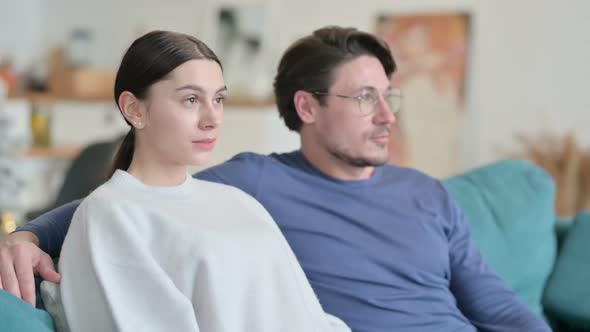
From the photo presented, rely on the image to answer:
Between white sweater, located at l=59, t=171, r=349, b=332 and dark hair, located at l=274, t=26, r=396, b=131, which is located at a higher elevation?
dark hair, located at l=274, t=26, r=396, b=131

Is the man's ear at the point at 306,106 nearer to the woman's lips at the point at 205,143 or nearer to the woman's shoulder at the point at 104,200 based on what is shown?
the woman's lips at the point at 205,143

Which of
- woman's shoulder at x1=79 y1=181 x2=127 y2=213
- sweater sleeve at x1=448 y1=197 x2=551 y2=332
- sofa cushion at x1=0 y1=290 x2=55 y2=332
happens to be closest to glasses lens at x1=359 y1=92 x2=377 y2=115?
sweater sleeve at x1=448 y1=197 x2=551 y2=332

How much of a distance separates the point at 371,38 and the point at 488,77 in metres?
3.22

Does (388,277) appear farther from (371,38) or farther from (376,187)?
(371,38)

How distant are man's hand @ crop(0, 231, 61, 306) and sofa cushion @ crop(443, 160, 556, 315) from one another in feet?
4.81

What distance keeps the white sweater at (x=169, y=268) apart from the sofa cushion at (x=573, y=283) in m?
1.45

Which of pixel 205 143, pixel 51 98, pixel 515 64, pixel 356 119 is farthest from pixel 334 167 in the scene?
pixel 51 98

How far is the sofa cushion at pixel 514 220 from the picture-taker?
2.60 metres

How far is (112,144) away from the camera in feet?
11.4

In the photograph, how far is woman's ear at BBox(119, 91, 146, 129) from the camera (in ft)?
4.79

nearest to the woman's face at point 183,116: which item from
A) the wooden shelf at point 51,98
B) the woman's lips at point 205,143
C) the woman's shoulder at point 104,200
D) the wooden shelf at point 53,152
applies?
the woman's lips at point 205,143

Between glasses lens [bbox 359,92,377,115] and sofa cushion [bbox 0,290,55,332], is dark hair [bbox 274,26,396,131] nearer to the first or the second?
glasses lens [bbox 359,92,377,115]

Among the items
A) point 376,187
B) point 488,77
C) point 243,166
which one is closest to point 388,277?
point 376,187

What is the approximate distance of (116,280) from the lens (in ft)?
4.35
